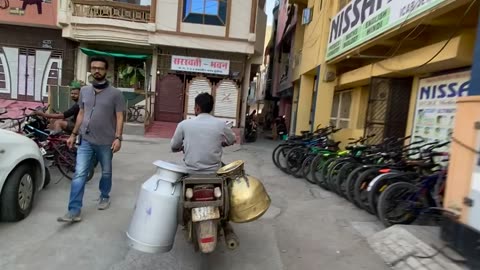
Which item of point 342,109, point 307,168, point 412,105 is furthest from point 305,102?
point 307,168

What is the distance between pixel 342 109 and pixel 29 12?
12.4 meters

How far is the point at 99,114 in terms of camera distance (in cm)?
444

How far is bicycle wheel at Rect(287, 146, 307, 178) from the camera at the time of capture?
27.8ft

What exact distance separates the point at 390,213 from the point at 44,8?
49.2ft

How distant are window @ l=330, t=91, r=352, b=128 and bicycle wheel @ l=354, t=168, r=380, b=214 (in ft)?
20.6

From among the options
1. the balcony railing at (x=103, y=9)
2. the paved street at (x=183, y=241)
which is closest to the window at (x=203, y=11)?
the balcony railing at (x=103, y=9)

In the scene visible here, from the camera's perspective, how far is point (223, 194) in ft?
10.3

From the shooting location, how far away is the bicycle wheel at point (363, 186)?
5.54 meters

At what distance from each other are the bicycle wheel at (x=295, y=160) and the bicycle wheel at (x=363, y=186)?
279 centimetres

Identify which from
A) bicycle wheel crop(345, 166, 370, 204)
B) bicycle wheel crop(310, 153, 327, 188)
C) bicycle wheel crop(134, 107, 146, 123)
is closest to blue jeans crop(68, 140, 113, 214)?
bicycle wheel crop(345, 166, 370, 204)

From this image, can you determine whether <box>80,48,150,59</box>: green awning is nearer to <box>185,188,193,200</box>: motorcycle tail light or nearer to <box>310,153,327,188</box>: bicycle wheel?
<box>310,153,327,188</box>: bicycle wheel

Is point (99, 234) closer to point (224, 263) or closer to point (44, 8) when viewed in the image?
point (224, 263)

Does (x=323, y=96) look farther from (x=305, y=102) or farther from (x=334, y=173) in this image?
(x=334, y=173)

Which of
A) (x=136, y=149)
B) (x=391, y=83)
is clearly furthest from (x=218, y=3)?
(x=391, y=83)
